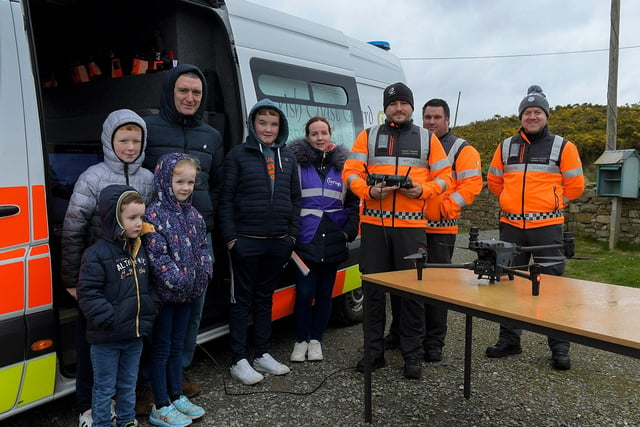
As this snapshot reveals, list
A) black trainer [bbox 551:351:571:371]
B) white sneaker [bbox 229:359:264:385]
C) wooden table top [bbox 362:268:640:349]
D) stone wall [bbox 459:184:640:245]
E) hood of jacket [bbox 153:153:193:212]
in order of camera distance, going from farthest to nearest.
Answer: stone wall [bbox 459:184:640:245], black trainer [bbox 551:351:571:371], white sneaker [bbox 229:359:264:385], hood of jacket [bbox 153:153:193:212], wooden table top [bbox 362:268:640:349]

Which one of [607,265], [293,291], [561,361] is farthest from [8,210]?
[607,265]

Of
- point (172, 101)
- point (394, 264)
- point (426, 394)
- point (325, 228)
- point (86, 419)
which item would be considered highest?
point (172, 101)

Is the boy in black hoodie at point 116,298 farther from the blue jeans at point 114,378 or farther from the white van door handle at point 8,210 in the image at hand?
the white van door handle at point 8,210

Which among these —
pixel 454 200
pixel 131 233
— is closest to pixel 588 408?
pixel 454 200

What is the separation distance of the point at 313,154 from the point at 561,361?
2284 mm

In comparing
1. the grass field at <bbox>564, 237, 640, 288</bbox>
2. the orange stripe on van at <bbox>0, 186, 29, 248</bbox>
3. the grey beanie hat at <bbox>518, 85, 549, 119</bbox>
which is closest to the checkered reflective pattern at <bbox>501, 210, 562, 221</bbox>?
the grey beanie hat at <bbox>518, 85, 549, 119</bbox>

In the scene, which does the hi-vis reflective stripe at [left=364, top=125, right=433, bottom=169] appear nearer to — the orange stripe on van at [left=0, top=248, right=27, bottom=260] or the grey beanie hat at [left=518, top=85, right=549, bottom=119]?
the grey beanie hat at [left=518, top=85, right=549, bottom=119]

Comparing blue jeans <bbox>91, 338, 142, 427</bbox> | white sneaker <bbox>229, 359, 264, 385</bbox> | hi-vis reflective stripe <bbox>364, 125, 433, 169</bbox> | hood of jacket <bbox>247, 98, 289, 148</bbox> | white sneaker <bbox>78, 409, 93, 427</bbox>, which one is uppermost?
hood of jacket <bbox>247, 98, 289, 148</bbox>

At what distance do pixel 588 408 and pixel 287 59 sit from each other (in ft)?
9.91

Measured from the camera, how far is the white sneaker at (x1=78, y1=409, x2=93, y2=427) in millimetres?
2557

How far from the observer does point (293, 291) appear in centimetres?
386

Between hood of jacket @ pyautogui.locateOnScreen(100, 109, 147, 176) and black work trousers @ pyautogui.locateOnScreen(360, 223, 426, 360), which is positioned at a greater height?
hood of jacket @ pyautogui.locateOnScreen(100, 109, 147, 176)

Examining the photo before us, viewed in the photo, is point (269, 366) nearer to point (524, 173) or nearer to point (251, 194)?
point (251, 194)

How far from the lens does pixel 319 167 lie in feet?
12.2
